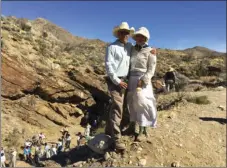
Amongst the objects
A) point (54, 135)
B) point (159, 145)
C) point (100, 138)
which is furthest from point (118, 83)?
point (54, 135)

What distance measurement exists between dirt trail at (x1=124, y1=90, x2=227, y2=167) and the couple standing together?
28.4 inches

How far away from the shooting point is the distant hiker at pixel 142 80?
16.4 ft

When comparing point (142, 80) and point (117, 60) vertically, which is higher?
Result: point (117, 60)

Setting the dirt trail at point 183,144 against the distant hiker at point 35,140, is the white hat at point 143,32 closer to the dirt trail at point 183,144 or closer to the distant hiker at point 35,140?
the dirt trail at point 183,144

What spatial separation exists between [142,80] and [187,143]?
194 centimetres

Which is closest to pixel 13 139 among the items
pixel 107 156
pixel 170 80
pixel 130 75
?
pixel 170 80

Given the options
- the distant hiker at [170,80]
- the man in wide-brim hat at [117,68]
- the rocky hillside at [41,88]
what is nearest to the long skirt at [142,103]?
the man in wide-brim hat at [117,68]

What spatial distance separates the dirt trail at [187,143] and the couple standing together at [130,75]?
72 centimetres

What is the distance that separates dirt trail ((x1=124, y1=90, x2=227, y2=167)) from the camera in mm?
5584

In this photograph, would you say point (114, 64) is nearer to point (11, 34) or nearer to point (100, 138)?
point (100, 138)

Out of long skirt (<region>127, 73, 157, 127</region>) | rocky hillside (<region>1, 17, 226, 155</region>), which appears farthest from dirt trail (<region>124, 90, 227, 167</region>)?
rocky hillside (<region>1, 17, 226, 155</region>)

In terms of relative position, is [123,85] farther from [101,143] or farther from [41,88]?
[41,88]

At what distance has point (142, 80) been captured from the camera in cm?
501

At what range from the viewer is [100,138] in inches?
213
